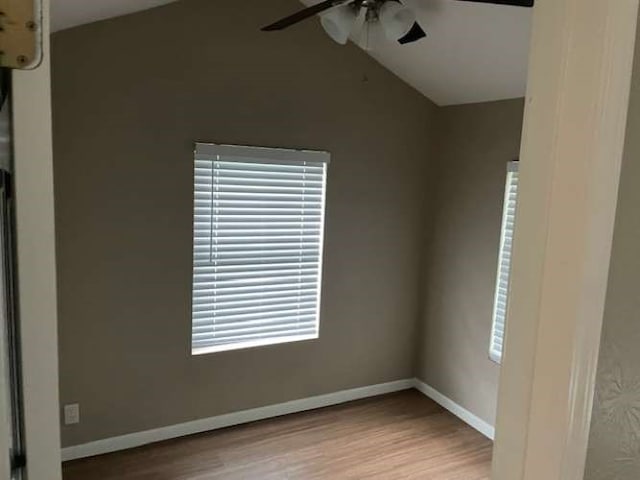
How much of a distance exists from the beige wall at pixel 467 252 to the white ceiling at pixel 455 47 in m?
0.20

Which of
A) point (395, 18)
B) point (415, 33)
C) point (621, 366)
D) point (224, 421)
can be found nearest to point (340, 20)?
point (395, 18)

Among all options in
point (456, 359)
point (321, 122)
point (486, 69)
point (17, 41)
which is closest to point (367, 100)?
point (321, 122)

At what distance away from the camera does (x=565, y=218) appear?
2.22 ft

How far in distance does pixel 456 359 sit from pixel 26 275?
364 cm

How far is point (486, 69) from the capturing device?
3.06m

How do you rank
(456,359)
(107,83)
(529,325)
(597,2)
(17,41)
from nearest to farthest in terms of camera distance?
(17,41) < (597,2) < (529,325) < (107,83) < (456,359)

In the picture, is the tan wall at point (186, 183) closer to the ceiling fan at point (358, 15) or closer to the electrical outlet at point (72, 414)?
the electrical outlet at point (72, 414)

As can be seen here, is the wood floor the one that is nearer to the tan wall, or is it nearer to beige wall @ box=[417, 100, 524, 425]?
the tan wall

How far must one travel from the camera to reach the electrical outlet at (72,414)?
2.94m

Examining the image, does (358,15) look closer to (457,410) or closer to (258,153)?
Result: (258,153)

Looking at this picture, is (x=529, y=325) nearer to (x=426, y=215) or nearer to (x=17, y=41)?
(x=17, y=41)

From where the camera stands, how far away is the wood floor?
9.75ft

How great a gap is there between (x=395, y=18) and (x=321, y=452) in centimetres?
259

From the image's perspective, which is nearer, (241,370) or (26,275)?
(26,275)
